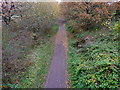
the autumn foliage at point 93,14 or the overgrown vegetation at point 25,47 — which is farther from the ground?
the autumn foliage at point 93,14

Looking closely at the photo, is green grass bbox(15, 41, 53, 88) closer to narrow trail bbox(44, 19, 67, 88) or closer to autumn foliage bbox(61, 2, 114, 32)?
narrow trail bbox(44, 19, 67, 88)

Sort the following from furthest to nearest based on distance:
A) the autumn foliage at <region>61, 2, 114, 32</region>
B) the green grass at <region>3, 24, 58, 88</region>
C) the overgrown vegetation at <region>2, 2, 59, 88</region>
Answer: the autumn foliage at <region>61, 2, 114, 32</region> → the overgrown vegetation at <region>2, 2, 59, 88</region> → the green grass at <region>3, 24, 58, 88</region>

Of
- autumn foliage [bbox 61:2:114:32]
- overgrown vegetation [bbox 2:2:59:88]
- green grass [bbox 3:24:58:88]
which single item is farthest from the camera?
autumn foliage [bbox 61:2:114:32]

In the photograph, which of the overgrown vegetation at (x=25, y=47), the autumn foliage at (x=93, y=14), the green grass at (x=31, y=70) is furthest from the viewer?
the autumn foliage at (x=93, y=14)

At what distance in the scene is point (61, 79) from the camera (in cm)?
840

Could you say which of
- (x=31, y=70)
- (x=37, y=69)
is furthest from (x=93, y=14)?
(x=31, y=70)

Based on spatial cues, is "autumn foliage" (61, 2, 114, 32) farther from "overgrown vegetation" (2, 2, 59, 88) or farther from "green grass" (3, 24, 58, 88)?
"green grass" (3, 24, 58, 88)

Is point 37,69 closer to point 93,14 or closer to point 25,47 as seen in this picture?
point 25,47

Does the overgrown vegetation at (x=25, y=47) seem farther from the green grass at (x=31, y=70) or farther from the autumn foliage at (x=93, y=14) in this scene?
the autumn foliage at (x=93, y=14)

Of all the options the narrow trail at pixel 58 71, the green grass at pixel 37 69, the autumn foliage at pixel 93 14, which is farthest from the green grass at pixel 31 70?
the autumn foliage at pixel 93 14

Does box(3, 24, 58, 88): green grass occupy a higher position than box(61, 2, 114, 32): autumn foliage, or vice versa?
box(61, 2, 114, 32): autumn foliage

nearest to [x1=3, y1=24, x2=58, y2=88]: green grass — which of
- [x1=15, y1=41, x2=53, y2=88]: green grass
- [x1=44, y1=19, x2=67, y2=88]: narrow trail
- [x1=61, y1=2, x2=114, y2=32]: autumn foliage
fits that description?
[x1=15, y1=41, x2=53, y2=88]: green grass

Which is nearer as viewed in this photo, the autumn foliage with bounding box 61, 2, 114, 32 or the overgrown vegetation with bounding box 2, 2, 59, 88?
the overgrown vegetation with bounding box 2, 2, 59, 88

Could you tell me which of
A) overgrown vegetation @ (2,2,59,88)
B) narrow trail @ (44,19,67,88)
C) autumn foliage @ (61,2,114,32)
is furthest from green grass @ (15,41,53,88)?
autumn foliage @ (61,2,114,32)
